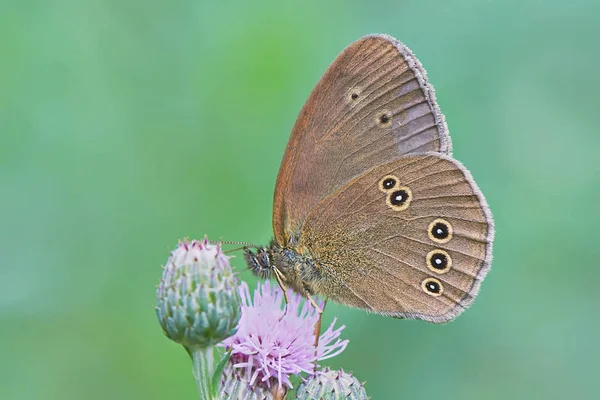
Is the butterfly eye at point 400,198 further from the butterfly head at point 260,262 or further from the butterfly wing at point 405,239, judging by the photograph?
the butterfly head at point 260,262

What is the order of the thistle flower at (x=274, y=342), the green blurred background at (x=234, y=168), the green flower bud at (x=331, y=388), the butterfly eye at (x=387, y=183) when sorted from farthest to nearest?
1. the green blurred background at (x=234, y=168)
2. the butterfly eye at (x=387, y=183)
3. the thistle flower at (x=274, y=342)
4. the green flower bud at (x=331, y=388)

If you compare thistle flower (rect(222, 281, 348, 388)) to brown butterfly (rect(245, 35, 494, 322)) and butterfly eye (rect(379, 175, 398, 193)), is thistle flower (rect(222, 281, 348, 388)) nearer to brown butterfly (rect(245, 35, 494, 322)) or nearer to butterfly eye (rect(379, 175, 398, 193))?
brown butterfly (rect(245, 35, 494, 322))

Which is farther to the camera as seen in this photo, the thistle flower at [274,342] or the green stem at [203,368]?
the thistle flower at [274,342]

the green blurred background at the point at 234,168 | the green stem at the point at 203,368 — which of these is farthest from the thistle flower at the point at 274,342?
the green blurred background at the point at 234,168

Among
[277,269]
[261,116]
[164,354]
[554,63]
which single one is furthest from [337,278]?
[554,63]

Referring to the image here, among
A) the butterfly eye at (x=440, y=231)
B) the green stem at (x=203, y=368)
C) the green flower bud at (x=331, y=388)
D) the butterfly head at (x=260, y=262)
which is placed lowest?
the green flower bud at (x=331, y=388)

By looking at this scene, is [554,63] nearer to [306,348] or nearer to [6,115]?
[306,348]
